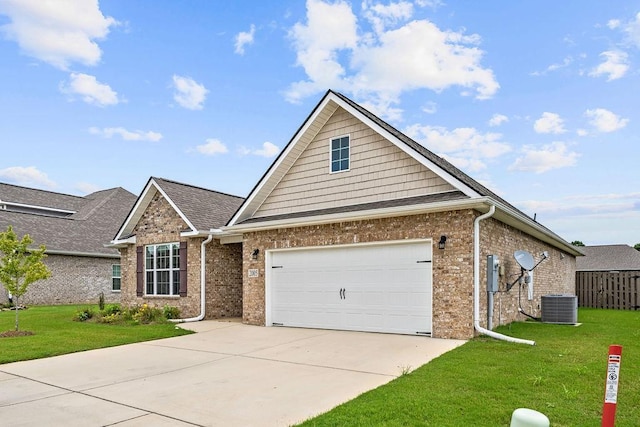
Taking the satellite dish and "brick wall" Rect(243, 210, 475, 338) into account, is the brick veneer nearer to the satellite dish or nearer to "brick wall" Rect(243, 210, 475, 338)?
"brick wall" Rect(243, 210, 475, 338)

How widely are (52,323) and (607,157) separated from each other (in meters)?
18.9

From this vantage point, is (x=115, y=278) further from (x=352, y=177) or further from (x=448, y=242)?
(x=448, y=242)

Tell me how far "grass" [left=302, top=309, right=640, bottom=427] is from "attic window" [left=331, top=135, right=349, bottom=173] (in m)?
5.80

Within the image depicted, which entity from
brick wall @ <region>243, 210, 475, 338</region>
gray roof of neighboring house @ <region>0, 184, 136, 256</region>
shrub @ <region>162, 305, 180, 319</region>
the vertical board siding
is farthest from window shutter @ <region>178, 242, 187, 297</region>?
gray roof of neighboring house @ <region>0, 184, 136, 256</region>

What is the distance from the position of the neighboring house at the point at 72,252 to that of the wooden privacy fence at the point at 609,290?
24628 millimetres

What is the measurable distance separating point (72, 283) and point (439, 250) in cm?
2115

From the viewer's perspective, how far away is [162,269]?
674 inches

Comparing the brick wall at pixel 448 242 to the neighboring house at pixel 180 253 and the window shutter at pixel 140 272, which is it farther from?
the window shutter at pixel 140 272

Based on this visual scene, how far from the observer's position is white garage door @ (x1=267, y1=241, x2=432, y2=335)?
10891mm

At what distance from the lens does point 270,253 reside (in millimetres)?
13922

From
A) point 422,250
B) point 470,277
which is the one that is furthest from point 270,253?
point 470,277

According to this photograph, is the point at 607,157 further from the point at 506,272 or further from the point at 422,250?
the point at 422,250

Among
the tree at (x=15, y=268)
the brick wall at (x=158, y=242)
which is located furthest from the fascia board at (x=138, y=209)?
the tree at (x=15, y=268)

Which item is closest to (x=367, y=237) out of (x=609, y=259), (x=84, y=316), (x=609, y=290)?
(x=84, y=316)
